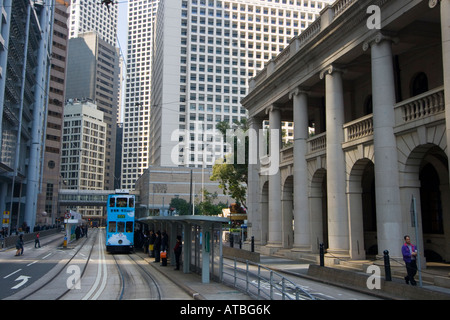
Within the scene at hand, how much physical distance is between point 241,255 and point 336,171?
8.37m

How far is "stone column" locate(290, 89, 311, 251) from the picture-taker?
2561cm

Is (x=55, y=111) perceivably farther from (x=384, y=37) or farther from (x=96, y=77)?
(x=384, y=37)

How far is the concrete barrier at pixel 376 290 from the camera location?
444 inches

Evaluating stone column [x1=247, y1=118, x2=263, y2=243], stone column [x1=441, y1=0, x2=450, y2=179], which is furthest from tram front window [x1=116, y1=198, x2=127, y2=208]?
stone column [x1=441, y1=0, x2=450, y2=179]

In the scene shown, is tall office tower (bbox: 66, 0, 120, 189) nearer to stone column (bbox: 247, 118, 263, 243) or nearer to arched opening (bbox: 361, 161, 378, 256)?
stone column (bbox: 247, 118, 263, 243)

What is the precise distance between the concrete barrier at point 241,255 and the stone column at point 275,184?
318cm

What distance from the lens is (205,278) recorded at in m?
15.4

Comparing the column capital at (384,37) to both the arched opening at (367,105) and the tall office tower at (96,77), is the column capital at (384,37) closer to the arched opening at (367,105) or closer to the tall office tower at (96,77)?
the arched opening at (367,105)

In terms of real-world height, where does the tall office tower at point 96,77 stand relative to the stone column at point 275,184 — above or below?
above

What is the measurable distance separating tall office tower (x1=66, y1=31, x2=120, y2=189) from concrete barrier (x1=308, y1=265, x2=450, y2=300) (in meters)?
167

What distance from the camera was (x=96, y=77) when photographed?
174750 millimetres

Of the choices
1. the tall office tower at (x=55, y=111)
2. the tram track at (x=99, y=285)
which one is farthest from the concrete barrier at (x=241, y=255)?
the tall office tower at (x=55, y=111)

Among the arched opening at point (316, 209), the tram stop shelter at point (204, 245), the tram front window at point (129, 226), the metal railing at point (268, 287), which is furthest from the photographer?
the tram front window at point (129, 226)
